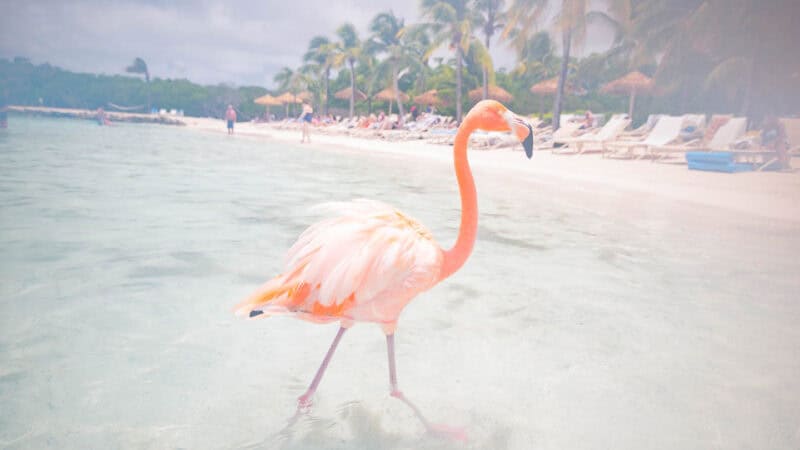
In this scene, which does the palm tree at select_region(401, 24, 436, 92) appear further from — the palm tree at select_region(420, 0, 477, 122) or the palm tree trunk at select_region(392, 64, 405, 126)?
the palm tree trunk at select_region(392, 64, 405, 126)


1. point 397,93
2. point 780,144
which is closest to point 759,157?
point 780,144

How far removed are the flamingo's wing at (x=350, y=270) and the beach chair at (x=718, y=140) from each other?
47.0 ft

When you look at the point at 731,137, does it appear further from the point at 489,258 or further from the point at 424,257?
the point at 424,257

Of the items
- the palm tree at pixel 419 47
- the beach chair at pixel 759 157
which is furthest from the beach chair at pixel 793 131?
the palm tree at pixel 419 47

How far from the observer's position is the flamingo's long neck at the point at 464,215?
2227mm

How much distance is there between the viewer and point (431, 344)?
336 cm

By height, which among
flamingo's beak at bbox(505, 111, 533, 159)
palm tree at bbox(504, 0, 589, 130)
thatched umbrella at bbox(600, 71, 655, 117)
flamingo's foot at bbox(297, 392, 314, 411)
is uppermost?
palm tree at bbox(504, 0, 589, 130)

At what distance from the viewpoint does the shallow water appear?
2.46 m

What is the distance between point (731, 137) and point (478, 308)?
13.4 meters

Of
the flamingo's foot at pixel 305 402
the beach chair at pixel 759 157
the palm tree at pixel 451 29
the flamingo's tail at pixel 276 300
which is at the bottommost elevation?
the flamingo's foot at pixel 305 402

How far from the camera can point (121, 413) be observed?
2.50 m

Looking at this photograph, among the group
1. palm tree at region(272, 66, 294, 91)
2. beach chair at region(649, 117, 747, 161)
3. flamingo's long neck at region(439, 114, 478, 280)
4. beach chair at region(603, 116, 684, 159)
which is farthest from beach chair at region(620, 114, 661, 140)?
palm tree at region(272, 66, 294, 91)

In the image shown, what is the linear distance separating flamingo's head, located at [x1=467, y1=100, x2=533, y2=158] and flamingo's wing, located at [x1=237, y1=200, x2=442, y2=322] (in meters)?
0.60

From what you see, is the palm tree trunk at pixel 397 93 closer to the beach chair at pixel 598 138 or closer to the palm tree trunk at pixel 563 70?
the palm tree trunk at pixel 563 70
